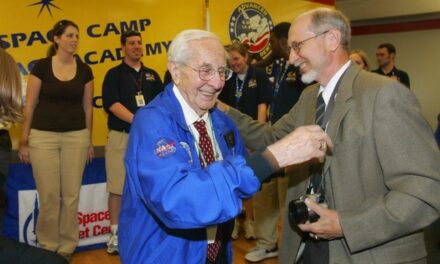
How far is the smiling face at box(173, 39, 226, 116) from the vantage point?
1.63 metres

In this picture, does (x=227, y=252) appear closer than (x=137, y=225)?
No

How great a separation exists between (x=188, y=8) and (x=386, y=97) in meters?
5.05

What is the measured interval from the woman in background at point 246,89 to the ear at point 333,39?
7.81 ft

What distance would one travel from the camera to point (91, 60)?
5.60 m

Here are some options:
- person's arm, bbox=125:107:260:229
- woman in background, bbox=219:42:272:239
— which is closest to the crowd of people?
person's arm, bbox=125:107:260:229

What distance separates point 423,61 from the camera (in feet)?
33.0

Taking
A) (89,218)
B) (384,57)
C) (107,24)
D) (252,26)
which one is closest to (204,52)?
(89,218)

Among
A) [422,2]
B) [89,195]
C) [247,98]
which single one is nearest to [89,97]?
[89,195]

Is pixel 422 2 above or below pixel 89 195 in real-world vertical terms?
above

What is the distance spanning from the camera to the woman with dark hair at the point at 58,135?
12.1ft

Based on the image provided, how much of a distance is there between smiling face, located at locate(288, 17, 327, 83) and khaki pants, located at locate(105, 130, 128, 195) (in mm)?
2611

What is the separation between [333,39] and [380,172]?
0.60 metres

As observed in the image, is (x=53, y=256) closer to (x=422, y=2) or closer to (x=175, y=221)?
(x=175, y=221)

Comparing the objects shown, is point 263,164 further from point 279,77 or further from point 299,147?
point 279,77
